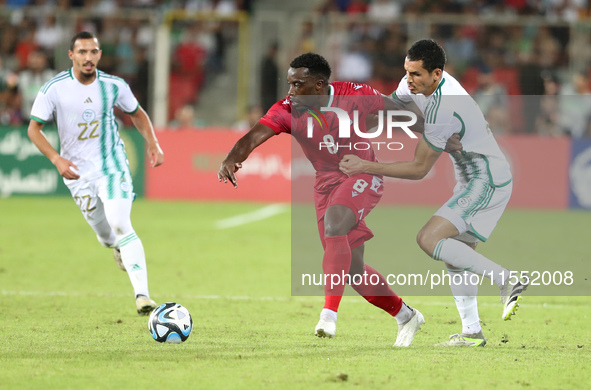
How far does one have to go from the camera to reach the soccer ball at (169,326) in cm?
611

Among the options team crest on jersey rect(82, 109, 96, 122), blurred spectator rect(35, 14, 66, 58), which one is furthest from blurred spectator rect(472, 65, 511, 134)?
team crest on jersey rect(82, 109, 96, 122)

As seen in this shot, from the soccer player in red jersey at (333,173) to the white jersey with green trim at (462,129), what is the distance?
1.44ft

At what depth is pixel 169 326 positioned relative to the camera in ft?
20.1

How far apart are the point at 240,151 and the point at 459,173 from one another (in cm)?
164

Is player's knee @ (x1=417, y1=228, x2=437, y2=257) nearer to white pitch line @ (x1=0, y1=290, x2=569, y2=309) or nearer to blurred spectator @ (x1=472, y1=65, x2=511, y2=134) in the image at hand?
white pitch line @ (x1=0, y1=290, x2=569, y2=309)

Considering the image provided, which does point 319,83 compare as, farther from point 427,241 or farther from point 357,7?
point 357,7

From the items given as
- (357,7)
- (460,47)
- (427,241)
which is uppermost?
(357,7)

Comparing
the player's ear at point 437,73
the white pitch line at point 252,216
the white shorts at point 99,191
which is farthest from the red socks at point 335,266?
the white pitch line at point 252,216

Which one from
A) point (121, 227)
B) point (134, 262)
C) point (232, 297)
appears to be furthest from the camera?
point (232, 297)

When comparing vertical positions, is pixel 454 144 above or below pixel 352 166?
above

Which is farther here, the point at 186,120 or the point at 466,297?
the point at 186,120

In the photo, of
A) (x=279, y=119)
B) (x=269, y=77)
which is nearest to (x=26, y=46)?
(x=269, y=77)

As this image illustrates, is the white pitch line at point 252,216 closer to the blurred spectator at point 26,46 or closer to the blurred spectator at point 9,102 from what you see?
the blurred spectator at point 9,102

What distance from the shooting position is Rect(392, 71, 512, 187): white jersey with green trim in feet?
19.6
